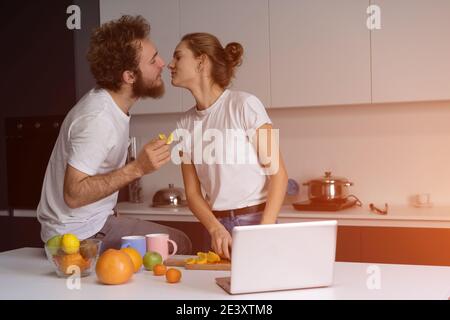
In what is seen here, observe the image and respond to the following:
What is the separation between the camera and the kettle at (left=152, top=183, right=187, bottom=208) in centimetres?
367

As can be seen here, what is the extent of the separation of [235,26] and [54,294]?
7.55 ft

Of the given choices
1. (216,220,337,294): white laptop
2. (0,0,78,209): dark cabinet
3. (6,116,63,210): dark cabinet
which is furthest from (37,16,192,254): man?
(6,116,63,210): dark cabinet

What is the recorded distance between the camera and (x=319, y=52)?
3291 mm

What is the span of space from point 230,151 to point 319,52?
46.5 inches

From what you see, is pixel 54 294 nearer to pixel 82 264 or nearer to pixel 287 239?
pixel 82 264

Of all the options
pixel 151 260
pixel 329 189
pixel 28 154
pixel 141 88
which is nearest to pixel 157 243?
pixel 151 260

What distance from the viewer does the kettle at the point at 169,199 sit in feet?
12.0

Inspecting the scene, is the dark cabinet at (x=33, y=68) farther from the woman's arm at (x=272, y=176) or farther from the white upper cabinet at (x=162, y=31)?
the woman's arm at (x=272, y=176)

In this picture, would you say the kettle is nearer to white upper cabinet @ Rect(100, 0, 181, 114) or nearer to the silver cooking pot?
white upper cabinet @ Rect(100, 0, 181, 114)

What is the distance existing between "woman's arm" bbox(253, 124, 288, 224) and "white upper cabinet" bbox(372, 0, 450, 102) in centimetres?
105

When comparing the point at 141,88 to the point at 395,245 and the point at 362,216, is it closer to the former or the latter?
the point at 362,216

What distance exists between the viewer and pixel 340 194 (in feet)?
11.0

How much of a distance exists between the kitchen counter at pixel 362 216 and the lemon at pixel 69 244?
166 centimetres

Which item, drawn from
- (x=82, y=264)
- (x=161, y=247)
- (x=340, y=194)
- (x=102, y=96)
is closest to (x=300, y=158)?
(x=340, y=194)
